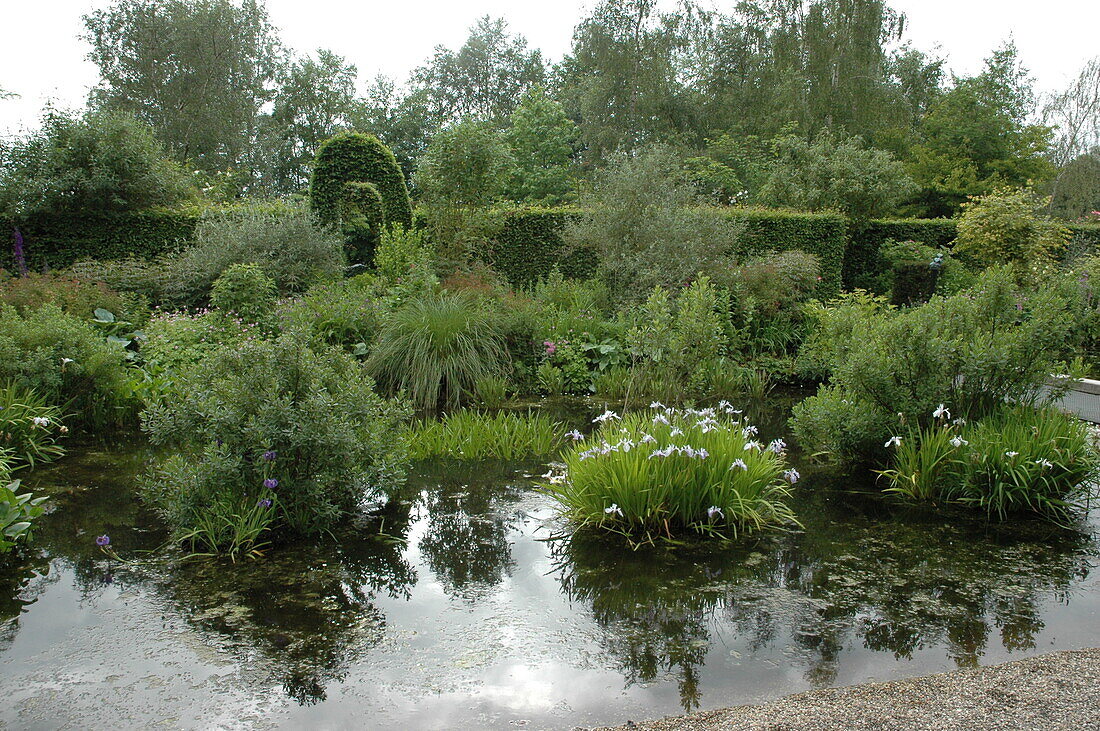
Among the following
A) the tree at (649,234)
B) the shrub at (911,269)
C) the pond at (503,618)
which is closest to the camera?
the pond at (503,618)

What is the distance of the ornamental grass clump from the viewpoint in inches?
143

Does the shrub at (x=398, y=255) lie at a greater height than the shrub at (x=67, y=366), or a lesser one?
greater

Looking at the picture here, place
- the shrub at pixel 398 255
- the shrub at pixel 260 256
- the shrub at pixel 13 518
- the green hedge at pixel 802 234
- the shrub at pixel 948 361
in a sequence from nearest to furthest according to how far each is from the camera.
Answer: the shrub at pixel 13 518
the shrub at pixel 948 361
the shrub at pixel 260 256
the shrub at pixel 398 255
the green hedge at pixel 802 234

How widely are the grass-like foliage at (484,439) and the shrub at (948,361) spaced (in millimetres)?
→ 1963

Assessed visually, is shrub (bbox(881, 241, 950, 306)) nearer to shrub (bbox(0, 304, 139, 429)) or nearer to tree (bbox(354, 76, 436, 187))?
shrub (bbox(0, 304, 139, 429))

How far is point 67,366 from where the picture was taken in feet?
18.0

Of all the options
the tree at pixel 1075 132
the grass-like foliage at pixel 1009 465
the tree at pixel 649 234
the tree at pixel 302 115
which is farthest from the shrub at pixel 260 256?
the tree at pixel 1075 132

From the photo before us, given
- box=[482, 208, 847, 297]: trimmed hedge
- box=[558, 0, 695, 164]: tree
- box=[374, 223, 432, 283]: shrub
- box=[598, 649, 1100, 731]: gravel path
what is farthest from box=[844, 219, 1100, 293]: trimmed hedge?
box=[598, 649, 1100, 731]: gravel path

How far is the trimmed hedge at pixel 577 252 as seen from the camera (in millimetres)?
12477

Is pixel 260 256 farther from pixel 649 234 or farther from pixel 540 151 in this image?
pixel 540 151

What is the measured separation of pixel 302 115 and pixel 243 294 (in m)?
24.3

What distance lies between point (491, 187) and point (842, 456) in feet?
25.1

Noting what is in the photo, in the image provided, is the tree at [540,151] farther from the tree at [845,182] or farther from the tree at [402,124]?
the tree at [845,182]

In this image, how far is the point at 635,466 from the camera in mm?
3633
